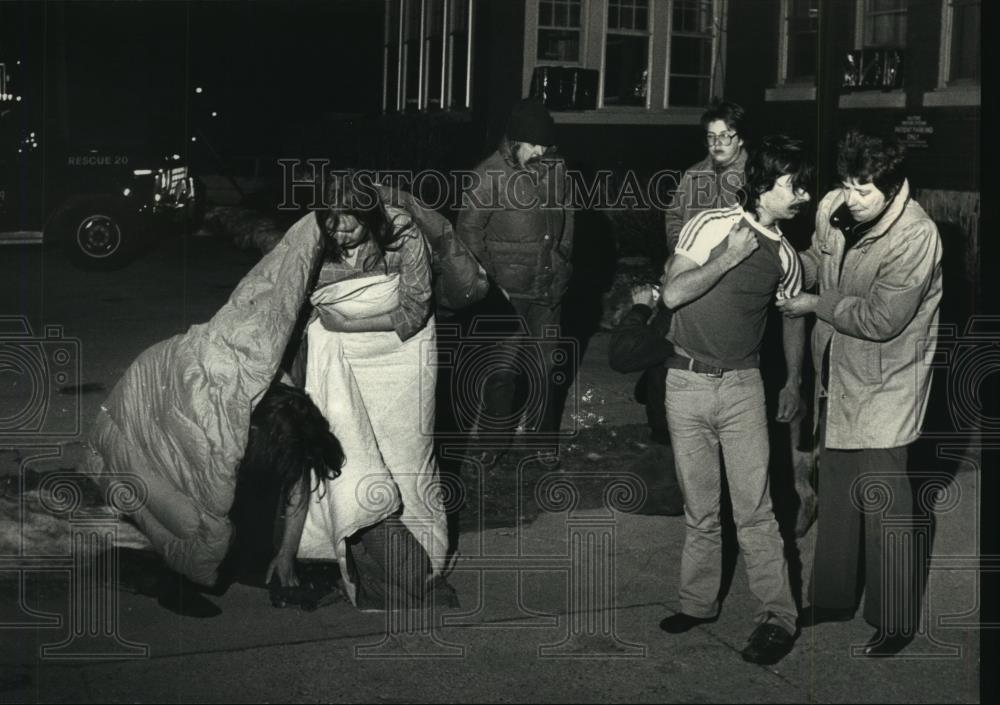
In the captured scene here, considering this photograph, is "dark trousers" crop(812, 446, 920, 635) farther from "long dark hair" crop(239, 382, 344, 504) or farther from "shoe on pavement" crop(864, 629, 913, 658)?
"long dark hair" crop(239, 382, 344, 504)

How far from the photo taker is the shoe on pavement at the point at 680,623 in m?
5.04

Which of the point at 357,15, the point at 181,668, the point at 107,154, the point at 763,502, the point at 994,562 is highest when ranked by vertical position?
the point at 357,15

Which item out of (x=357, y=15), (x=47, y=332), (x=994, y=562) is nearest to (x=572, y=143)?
(x=47, y=332)

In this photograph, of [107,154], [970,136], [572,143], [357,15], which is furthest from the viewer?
[357,15]

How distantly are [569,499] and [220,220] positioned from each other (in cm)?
1197

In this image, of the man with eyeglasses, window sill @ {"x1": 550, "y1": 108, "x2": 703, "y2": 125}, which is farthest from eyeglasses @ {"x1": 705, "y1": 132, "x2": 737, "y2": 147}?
window sill @ {"x1": 550, "y1": 108, "x2": 703, "y2": 125}

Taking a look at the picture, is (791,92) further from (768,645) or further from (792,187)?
(768,645)

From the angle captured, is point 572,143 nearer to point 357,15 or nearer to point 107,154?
point 107,154

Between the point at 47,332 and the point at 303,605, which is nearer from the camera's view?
the point at 303,605

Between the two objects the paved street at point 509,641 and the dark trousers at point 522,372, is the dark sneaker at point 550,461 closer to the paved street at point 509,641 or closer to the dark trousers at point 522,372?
the dark trousers at point 522,372

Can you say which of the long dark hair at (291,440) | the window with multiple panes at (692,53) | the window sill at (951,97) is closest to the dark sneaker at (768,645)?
the long dark hair at (291,440)

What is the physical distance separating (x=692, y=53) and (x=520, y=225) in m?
10.4

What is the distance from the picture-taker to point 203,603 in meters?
5.13

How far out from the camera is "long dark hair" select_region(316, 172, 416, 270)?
4961 mm
